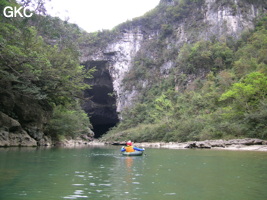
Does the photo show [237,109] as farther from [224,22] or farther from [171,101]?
[224,22]

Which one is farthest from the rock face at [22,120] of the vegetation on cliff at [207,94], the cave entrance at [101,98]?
the cave entrance at [101,98]

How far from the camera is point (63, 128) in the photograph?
26.1 m

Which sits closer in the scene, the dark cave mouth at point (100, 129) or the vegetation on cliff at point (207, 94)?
the vegetation on cliff at point (207, 94)

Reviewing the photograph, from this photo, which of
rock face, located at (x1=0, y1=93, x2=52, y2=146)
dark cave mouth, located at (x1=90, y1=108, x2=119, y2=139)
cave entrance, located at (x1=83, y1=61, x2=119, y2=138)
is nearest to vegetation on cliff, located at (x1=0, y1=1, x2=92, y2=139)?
rock face, located at (x1=0, y1=93, x2=52, y2=146)

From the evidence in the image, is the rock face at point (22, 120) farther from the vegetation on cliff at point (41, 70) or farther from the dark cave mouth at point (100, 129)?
the dark cave mouth at point (100, 129)

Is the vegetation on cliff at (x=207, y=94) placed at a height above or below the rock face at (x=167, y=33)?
below

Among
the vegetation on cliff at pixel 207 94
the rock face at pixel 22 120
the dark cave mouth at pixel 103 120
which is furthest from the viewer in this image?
the dark cave mouth at pixel 103 120

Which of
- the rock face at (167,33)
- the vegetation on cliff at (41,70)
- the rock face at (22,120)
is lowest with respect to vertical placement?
the rock face at (22,120)

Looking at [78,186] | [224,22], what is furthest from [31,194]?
[224,22]

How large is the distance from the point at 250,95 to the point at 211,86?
44.6 feet

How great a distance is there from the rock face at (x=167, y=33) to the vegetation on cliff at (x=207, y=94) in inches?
75.5

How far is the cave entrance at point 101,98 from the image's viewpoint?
2277 inches

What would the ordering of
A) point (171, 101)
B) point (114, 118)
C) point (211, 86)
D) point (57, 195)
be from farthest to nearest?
point (114, 118)
point (171, 101)
point (211, 86)
point (57, 195)

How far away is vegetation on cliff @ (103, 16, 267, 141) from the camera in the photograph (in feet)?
75.4
